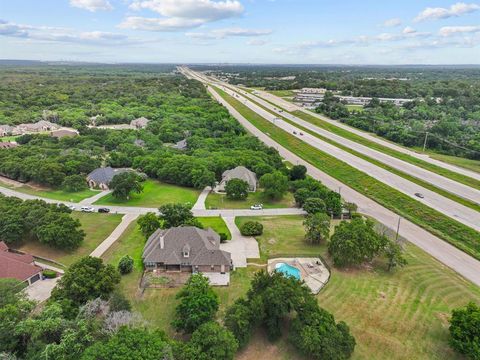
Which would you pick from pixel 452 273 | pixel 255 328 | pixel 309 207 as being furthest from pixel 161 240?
pixel 452 273

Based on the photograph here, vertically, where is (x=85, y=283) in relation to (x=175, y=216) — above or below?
above

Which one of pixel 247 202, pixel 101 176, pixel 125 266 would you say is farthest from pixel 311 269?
pixel 101 176

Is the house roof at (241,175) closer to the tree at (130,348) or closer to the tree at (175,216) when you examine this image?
the tree at (175,216)

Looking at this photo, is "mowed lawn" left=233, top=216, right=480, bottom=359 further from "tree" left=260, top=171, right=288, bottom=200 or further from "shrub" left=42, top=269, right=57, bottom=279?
"shrub" left=42, top=269, right=57, bottom=279

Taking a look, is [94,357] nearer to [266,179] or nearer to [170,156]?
[266,179]

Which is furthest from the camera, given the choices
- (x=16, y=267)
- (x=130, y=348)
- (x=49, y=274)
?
(x=49, y=274)

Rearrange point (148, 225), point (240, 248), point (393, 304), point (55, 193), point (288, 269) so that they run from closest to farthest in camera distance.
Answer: point (393, 304), point (288, 269), point (240, 248), point (148, 225), point (55, 193)

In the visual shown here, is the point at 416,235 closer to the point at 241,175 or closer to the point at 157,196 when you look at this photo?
the point at 241,175

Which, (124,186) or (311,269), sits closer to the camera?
(311,269)
